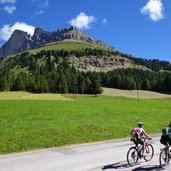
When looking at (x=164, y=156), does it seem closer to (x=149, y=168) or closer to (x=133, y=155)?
(x=149, y=168)

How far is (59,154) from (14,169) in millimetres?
5558

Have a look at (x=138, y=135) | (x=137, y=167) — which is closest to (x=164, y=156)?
(x=137, y=167)

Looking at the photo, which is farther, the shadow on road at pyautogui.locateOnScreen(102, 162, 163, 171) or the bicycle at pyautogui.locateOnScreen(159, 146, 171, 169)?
the bicycle at pyautogui.locateOnScreen(159, 146, 171, 169)

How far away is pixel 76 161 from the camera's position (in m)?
20.2

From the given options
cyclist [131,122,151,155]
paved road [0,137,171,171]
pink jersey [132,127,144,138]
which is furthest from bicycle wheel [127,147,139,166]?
pink jersey [132,127,144,138]

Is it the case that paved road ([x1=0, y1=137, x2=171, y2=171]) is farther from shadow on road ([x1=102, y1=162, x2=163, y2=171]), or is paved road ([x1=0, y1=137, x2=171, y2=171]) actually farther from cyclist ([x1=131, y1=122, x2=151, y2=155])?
cyclist ([x1=131, y1=122, x2=151, y2=155])

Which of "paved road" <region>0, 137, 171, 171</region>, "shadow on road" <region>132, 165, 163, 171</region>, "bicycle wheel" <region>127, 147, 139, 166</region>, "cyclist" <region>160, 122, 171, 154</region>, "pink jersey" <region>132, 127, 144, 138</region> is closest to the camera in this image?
"shadow on road" <region>132, 165, 163, 171</region>

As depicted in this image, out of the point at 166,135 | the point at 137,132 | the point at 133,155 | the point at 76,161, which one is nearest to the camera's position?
the point at 166,135

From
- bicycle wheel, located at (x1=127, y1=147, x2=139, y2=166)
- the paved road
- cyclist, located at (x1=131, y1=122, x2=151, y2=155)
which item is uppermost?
cyclist, located at (x1=131, y1=122, x2=151, y2=155)

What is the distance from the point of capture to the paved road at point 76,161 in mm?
18234

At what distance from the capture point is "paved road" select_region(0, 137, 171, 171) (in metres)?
18.2

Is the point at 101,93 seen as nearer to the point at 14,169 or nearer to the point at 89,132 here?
the point at 89,132

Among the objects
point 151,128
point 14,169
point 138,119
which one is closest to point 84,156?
point 14,169

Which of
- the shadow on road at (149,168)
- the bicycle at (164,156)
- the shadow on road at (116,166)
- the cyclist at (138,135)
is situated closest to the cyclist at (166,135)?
the bicycle at (164,156)
